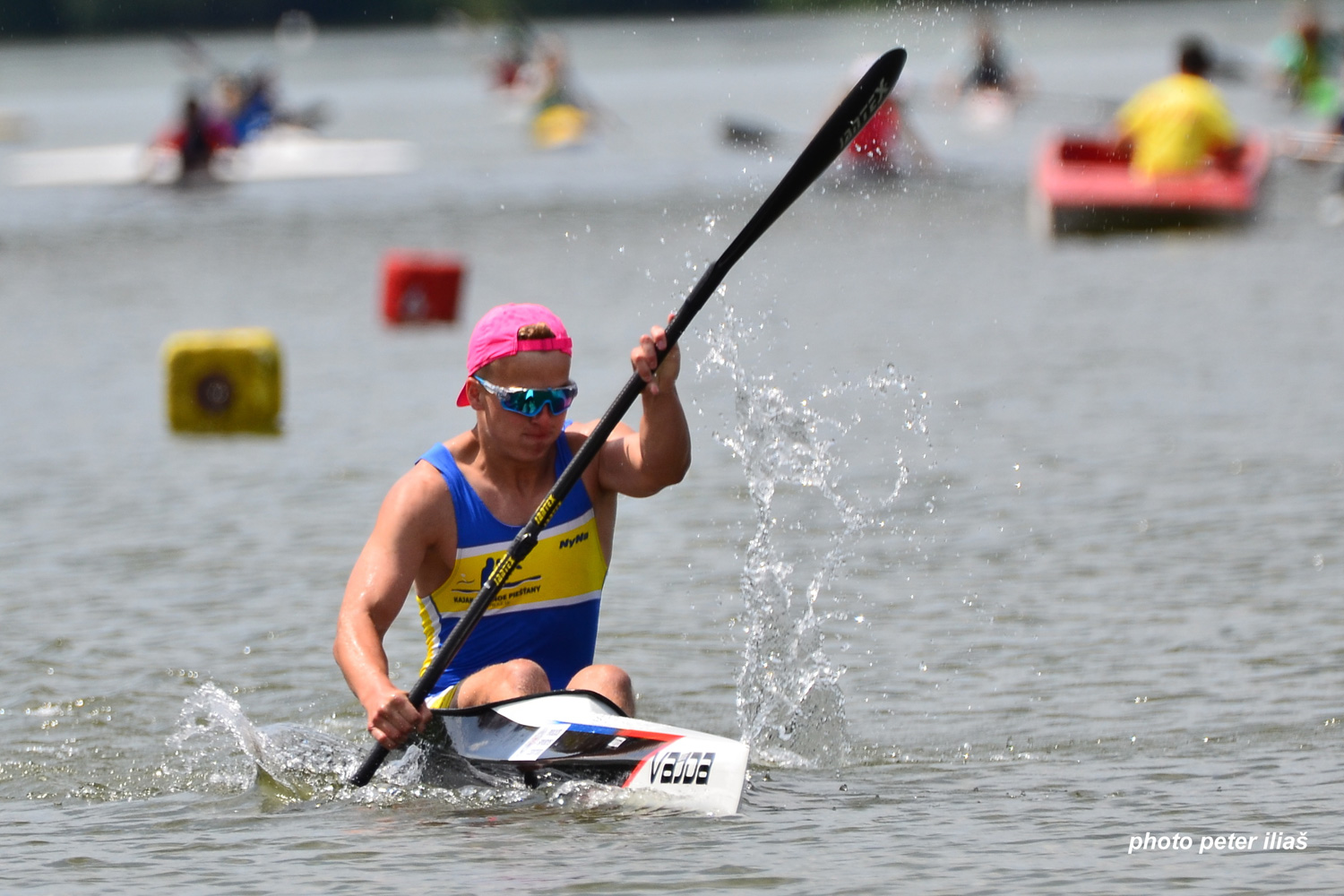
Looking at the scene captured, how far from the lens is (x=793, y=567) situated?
8969 millimetres

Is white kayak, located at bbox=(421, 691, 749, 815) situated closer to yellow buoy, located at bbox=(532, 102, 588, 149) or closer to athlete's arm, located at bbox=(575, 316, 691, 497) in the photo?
athlete's arm, located at bbox=(575, 316, 691, 497)

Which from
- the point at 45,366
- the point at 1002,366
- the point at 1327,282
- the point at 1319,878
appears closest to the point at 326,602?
the point at 1319,878

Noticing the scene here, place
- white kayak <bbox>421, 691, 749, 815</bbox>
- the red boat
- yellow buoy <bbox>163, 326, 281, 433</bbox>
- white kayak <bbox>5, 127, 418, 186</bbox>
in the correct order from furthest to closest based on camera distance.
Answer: white kayak <bbox>5, 127, 418, 186</bbox> < the red boat < yellow buoy <bbox>163, 326, 281, 433</bbox> < white kayak <bbox>421, 691, 749, 815</bbox>

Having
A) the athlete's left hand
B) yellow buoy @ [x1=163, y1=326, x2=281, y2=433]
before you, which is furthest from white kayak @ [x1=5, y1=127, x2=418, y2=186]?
the athlete's left hand

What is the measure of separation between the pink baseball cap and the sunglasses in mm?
80

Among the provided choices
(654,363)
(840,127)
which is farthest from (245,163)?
(654,363)

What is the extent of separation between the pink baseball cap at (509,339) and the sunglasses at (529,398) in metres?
0.08

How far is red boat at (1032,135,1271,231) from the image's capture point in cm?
2028

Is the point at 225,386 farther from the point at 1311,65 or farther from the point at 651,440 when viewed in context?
the point at 1311,65

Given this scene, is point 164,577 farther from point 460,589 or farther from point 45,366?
point 45,366

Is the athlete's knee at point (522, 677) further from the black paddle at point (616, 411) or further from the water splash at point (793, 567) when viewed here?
the water splash at point (793, 567)

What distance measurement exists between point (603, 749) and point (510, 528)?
717mm

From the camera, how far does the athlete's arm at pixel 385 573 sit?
553 cm

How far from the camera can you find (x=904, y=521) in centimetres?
985
